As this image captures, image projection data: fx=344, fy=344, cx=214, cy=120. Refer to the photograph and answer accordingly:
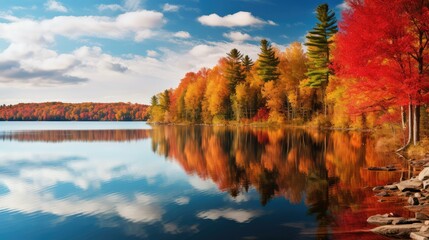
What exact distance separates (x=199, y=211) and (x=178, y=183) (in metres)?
5.05

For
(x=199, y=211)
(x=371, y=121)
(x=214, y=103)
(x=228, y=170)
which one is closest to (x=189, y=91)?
(x=214, y=103)

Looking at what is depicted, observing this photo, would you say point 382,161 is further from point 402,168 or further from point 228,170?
point 228,170

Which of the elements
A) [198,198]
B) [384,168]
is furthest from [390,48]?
[198,198]

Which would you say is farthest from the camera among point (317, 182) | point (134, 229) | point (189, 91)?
point (189, 91)

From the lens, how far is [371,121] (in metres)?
44.0

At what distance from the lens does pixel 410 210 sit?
9.76 m

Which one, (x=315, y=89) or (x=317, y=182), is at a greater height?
(x=315, y=89)

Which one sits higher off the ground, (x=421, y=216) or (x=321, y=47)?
(x=321, y=47)

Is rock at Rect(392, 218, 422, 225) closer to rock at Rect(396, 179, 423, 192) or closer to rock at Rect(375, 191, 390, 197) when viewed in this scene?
rock at Rect(375, 191, 390, 197)

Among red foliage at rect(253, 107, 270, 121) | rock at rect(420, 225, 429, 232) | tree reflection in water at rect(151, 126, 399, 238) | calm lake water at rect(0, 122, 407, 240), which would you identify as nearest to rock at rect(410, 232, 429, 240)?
rock at rect(420, 225, 429, 232)

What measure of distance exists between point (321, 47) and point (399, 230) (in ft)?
171

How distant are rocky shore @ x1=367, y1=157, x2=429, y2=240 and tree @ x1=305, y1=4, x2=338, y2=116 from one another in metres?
44.1

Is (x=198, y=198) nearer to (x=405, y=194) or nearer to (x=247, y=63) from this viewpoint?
(x=405, y=194)

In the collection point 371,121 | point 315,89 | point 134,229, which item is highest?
point 315,89
